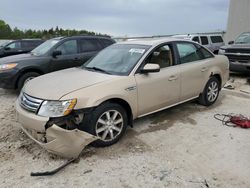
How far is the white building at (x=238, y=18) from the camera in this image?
703 inches

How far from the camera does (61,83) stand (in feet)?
12.1

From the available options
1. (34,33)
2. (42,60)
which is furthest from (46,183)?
(34,33)

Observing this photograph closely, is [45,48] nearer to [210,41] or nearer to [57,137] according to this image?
[57,137]

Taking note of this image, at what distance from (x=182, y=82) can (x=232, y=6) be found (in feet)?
56.4

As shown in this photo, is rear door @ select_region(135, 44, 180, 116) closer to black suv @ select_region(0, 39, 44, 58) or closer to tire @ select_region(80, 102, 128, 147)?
tire @ select_region(80, 102, 128, 147)

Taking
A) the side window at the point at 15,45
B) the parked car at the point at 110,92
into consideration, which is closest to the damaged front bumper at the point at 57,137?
the parked car at the point at 110,92

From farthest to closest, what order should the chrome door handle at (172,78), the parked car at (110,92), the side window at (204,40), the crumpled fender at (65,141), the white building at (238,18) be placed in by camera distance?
1. the white building at (238,18)
2. the side window at (204,40)
3. the chrome door handle at (172,78)
4. the parked car at (110,92)
5. the crumpled fender at (65,141)

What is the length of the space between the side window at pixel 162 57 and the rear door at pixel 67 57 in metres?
3.42

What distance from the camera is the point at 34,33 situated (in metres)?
34.9

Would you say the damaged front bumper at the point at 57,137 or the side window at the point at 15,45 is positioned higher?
the side window at the point at 15,45

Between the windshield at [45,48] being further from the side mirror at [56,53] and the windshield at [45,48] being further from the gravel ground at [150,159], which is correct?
the gravel ground at [150,159]

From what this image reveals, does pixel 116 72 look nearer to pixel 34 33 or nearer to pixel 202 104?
pixel 202 104

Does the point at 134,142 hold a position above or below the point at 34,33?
below

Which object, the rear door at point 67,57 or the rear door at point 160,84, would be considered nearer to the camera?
the rear door at point 160,84
